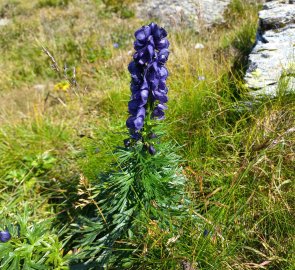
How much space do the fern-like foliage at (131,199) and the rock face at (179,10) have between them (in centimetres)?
589

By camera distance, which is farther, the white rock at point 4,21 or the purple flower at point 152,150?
the white rock at point 4,21

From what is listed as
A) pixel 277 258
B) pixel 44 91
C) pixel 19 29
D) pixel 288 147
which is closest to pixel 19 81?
pixel 44 91

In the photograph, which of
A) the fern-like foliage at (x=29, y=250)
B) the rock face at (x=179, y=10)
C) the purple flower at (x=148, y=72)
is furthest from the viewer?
the rock face at (x=179, y=10)

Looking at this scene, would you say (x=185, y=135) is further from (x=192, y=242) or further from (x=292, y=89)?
(x=192, y=242)

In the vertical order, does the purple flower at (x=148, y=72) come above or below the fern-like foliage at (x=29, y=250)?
above

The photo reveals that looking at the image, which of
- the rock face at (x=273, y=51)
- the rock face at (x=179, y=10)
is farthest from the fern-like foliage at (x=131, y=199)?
the rock face at (x=179, y=10)

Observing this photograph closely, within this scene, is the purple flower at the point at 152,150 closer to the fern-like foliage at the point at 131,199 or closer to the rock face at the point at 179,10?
the fern-like foliage at the point at 131,199

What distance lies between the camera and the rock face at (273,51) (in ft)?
11.1

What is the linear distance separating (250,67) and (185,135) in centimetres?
110

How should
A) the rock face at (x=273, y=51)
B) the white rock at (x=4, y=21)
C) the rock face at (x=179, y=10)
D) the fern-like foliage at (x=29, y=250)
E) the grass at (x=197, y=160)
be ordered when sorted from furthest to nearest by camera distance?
the white rock at (x=4, y=21) → the rock face at (x=179, y=10) → the rock face at (x=273, y=51) → the fern-like foliage at (x=29, y=250) → the grass at (x=197, y=160)

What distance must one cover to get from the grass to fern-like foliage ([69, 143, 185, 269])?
0.11m

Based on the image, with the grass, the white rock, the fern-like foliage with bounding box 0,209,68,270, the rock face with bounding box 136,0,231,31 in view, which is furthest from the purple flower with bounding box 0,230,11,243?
the white rock

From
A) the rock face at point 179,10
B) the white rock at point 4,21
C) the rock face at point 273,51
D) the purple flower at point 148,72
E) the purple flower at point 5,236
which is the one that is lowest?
the white rock at point 4,21

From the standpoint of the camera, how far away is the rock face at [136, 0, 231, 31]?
8.16 m
